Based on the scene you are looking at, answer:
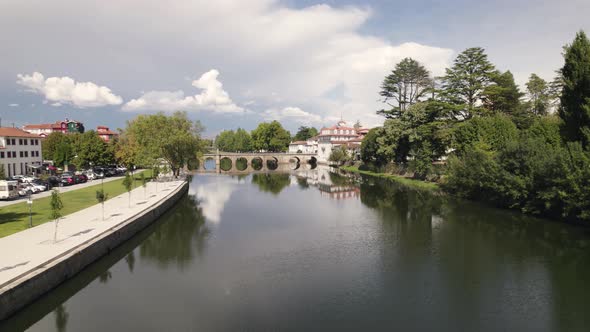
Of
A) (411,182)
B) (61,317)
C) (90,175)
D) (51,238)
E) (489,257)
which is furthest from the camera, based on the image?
(411,182)

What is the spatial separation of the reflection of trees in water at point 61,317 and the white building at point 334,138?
104m

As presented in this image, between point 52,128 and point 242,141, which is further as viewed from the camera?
point 242,141

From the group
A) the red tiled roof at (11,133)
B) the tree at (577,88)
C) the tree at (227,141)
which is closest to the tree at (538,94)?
the tree at (577,88)

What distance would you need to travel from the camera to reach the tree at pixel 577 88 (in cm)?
3019

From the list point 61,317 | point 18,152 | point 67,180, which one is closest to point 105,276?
point 61,317

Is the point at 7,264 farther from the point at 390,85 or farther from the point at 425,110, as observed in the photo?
the point at 390,85

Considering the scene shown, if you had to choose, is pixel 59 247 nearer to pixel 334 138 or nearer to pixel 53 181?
pixel 53 181

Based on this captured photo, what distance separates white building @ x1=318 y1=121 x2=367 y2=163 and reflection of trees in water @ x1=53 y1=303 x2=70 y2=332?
104m

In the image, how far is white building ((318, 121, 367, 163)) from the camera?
392ft

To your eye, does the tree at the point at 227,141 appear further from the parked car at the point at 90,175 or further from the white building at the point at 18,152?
the parked car at the point at 90,175

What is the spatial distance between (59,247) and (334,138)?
120 m

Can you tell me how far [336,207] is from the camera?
131 feet

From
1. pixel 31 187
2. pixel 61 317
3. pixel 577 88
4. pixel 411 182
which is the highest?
pixel 577 88

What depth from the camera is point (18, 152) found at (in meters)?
57.5
